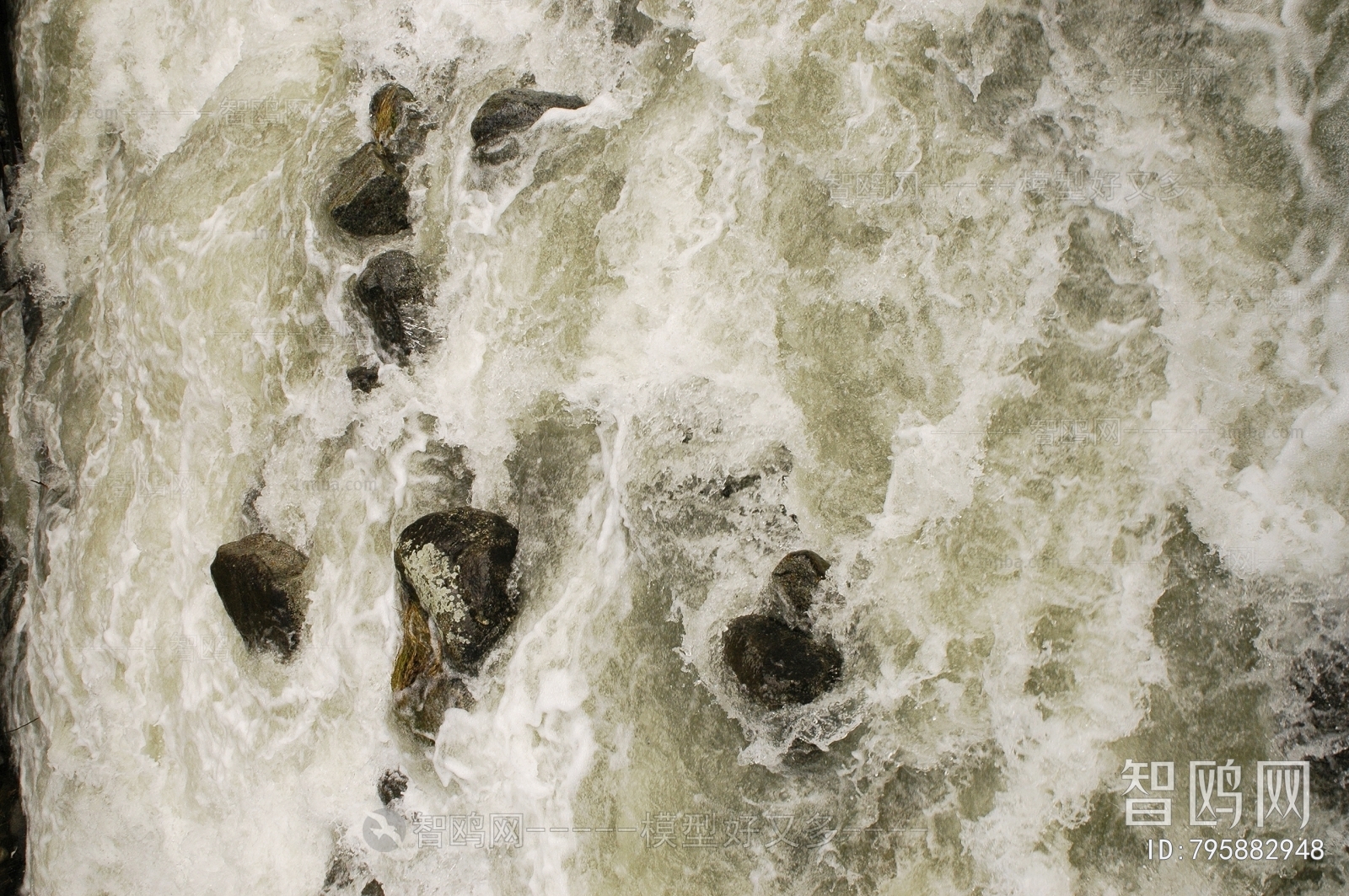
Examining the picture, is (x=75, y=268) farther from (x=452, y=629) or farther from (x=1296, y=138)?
(x=1296, y=138)

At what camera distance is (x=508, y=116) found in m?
5.45

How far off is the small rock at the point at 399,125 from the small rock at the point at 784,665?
12.7ft

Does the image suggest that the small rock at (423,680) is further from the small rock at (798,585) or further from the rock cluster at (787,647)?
the small rock at (798,585)

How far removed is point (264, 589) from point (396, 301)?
205 cm

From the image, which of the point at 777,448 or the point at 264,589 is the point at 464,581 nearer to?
the point at 264,589

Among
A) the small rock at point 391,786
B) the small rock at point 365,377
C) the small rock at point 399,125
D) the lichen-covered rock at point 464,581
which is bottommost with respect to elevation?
the small rock at point 391,786

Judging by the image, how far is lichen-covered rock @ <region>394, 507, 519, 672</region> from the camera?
5027mm

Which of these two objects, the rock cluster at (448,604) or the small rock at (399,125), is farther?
the small rock at (399,125)

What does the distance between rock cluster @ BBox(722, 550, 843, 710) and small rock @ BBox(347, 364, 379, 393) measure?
2848 millimetres

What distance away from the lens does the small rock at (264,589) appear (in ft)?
18.2

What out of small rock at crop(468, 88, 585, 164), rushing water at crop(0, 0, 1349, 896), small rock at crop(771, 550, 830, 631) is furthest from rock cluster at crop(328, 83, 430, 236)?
small rock at crop(771, 550, 830, 631)

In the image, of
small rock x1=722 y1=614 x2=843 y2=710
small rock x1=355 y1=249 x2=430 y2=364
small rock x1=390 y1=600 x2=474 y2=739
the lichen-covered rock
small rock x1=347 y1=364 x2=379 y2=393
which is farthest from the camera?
small rock x1=347 y1=364 x2=379 y2=393

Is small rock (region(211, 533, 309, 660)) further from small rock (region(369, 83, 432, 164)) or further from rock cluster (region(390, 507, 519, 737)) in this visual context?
small rock (region(369, 83, 432, 164))

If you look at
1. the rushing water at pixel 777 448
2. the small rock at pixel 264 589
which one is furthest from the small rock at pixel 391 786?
the small rock at pixel 264 589
